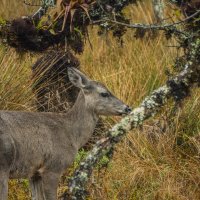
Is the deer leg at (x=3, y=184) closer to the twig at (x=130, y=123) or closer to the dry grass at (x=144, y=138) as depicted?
the dry grass at (x=144, y=138)

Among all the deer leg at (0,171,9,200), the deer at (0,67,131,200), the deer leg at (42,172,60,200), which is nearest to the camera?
the deer leg at (0,171,9,200)

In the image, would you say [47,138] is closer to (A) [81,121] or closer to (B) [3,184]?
(A) [81,121]

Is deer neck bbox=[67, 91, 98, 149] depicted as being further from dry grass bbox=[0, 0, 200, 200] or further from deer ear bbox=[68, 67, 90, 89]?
dry grass bbox=[0, 0, 200, 200]

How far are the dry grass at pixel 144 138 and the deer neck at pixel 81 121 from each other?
471 mm

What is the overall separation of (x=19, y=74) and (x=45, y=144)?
236 centimetres

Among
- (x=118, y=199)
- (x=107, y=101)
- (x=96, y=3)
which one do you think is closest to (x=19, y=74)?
(x=107, y=101)

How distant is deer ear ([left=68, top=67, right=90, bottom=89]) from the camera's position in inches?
331

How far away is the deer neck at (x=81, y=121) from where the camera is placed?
8.39 meters

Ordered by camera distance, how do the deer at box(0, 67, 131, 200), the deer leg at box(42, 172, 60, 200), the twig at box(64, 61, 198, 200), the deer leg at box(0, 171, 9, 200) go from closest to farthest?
the twig at box(64, 61, 198, 200), the deer leg at box(0, 171, 9, 200), the deer at box(0, 67, 131, 200), the deer leg at box(42, 172, 60, 200)

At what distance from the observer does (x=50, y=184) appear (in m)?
7.70

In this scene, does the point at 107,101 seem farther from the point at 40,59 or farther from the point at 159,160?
the point at 40,59

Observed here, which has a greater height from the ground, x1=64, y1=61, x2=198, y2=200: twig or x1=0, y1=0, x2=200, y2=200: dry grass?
x1=64, y1=61, x2=198, y2=200: twig

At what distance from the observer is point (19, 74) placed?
32.5ft

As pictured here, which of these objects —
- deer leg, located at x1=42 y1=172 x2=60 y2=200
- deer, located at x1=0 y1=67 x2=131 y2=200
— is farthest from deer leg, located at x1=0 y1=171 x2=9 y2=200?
deer leg, located at x1=42 y1=172 x2=60 y2=200
